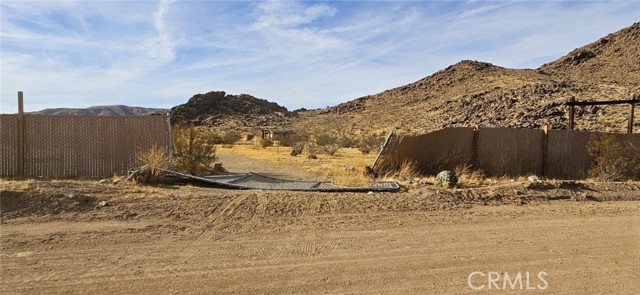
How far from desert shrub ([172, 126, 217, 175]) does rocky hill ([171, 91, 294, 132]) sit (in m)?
64.2

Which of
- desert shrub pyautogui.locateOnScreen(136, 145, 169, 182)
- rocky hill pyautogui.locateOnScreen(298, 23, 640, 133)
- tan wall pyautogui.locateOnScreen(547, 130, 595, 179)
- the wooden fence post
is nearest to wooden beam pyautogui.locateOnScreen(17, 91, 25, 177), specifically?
desert shrub pyautogui.locateOnScreen(136, 145, 169, 182)

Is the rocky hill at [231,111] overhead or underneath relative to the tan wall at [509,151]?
overhead

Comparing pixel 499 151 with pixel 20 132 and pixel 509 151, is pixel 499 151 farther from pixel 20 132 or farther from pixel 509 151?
pixel 20 132

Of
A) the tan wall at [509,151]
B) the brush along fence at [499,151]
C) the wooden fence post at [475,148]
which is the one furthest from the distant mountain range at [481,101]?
the wooden fence post at [475,148]

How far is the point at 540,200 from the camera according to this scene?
11.8 m

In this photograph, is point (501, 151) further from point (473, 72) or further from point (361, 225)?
point (473, 72)

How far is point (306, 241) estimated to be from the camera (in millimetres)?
7711

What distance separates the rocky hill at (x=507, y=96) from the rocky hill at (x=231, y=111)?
7285mm

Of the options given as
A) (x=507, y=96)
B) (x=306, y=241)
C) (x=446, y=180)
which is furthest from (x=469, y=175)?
(x=507, y=96)

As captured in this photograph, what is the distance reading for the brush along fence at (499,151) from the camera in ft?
51.5

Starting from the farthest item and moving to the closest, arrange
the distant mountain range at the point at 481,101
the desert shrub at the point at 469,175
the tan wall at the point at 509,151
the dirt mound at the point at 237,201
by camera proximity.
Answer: the distant mountain range at the point at 481,101
the tan wall at the point at 509,151
the desert shrub at the point at 469,175
the dirt mound at the point at 237,201

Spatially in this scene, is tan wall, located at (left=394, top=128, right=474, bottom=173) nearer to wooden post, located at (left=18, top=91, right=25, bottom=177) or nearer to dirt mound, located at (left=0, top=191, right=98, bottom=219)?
dirt mound, located at (left=0, top=191, right=98, bottom=219)

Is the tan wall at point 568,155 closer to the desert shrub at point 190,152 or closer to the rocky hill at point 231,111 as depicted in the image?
the desert shrub at point 190,152

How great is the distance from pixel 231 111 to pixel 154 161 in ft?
295
